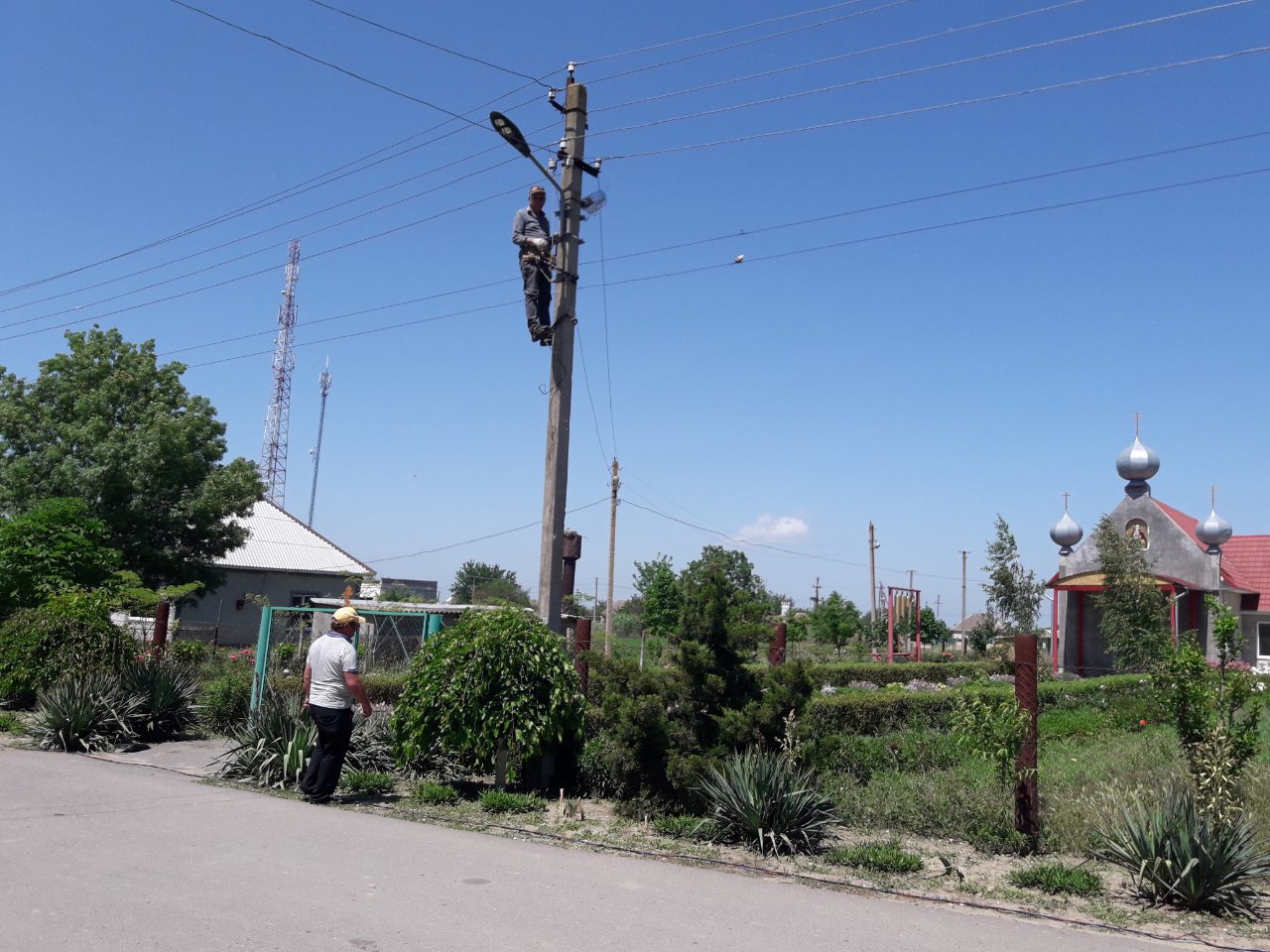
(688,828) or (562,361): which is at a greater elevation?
(562,361)

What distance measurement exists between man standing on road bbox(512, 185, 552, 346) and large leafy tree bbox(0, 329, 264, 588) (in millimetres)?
22672

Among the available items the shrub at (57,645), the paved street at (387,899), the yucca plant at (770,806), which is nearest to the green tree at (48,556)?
the shrub at (57,645)

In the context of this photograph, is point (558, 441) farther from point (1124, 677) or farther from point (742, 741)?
point (1124, 677)

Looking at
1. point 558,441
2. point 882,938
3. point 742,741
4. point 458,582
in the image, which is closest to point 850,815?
point 742,741

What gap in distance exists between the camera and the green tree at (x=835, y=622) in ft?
151

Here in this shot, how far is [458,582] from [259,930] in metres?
80.5

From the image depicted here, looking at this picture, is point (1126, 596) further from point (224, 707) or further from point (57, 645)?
point (57, 645)

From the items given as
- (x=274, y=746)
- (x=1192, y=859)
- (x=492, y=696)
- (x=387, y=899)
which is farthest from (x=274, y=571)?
(x=1192, y=859)

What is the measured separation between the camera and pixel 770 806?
735 centimetres

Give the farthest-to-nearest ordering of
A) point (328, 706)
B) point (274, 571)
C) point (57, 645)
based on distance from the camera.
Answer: point (274, 571)
point (57, 645)
point (328, 706)

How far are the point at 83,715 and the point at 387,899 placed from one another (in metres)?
7.51

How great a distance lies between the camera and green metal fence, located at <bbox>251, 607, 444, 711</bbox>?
1293cm

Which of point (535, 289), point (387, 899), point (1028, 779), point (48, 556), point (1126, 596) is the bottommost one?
point (387, 899)

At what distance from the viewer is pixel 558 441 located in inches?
416
